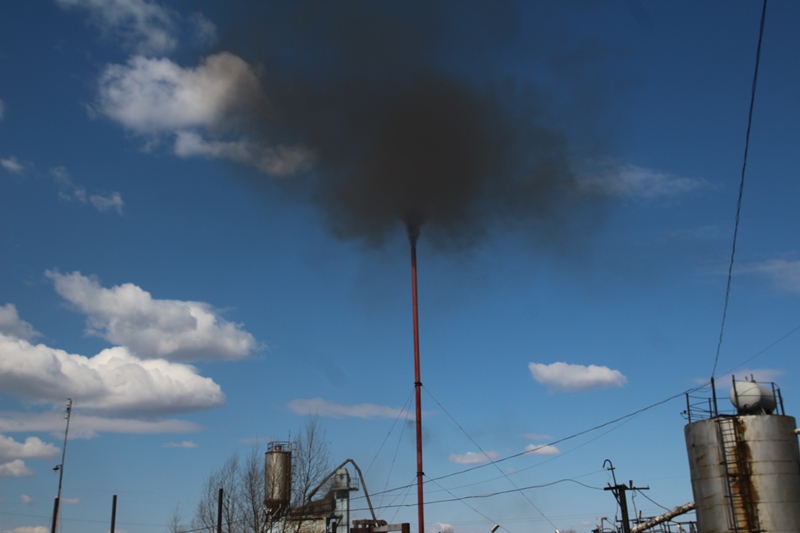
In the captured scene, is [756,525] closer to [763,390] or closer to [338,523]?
[763,390]

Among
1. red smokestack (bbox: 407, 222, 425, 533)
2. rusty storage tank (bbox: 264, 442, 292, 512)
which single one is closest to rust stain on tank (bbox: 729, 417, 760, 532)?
red smokestack (bbox: 407, 222, 425, 533)

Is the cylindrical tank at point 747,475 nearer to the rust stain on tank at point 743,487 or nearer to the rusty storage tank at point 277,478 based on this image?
the rust stain on tank at point 743,487

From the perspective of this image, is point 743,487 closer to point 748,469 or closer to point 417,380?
point 748,469

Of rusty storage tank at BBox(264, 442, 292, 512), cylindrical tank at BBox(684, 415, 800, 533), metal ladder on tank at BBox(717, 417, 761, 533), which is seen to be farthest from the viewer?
rusty storage tank at BBox(264, 442, 292, 512)

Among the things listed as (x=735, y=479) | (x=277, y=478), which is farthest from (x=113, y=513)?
(x=735, y=479)

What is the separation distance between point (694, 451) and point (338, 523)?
27.2 metres

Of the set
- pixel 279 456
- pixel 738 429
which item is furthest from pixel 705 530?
pixel 279 456

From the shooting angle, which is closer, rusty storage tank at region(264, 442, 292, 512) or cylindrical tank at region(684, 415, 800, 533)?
cylindrical tank at region(684, 415, 800, 533)

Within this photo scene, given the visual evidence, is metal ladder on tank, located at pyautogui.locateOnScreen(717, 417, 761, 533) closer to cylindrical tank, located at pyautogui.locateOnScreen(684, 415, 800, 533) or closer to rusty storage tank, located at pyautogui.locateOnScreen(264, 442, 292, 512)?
cylindrical tank, located at pyautogui.locateOnScreen(684, 415, 800, 533)

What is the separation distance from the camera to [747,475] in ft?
84.5

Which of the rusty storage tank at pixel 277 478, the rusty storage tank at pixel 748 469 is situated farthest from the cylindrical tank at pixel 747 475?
the rusty storage tank at pixel 277 478

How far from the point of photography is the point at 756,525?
82.1ft

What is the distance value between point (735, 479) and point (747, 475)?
0.42m

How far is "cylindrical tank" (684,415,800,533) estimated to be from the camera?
82.4 feet
